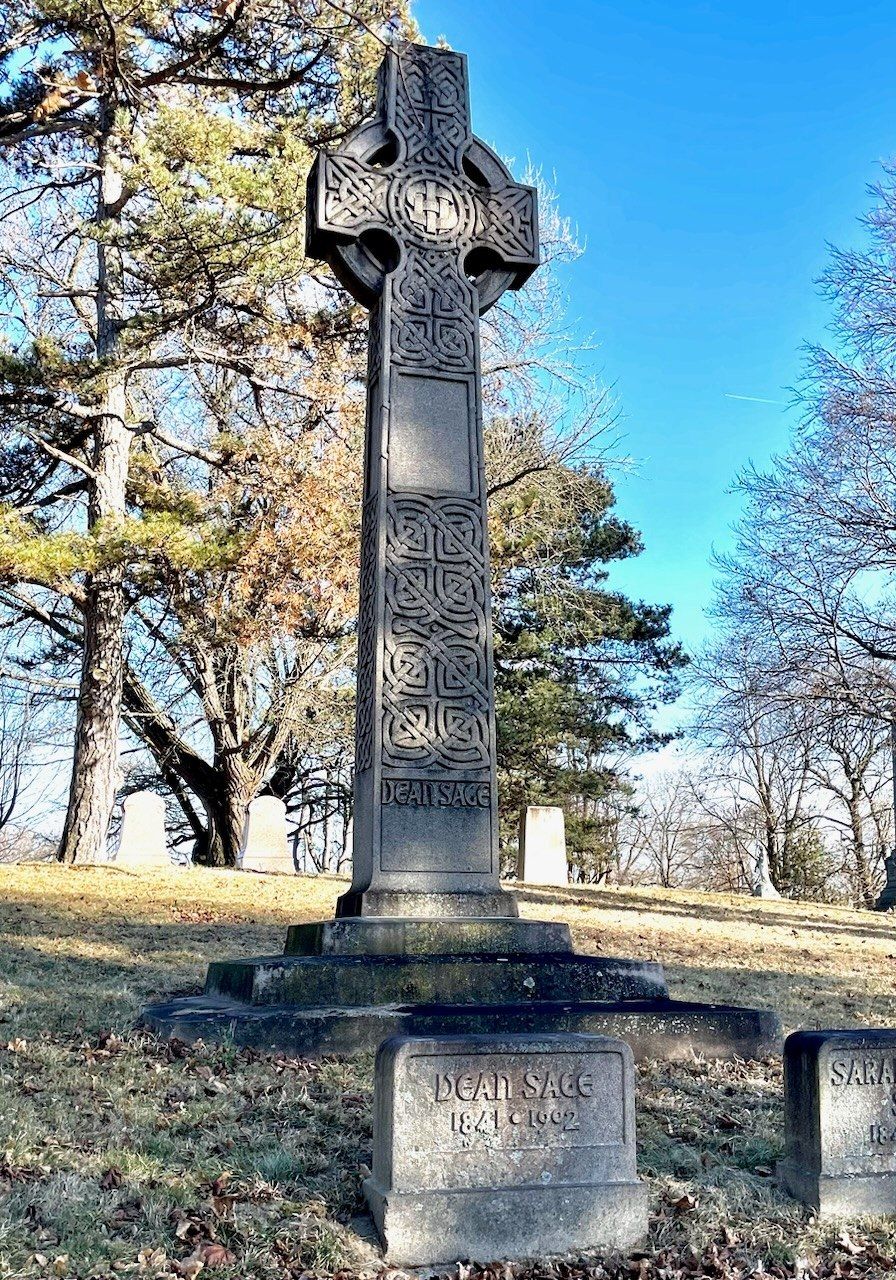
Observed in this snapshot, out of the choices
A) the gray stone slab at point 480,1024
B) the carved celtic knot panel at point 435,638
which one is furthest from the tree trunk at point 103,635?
the gray stone slab at point 480,1024

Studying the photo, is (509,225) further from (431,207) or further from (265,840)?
(265,840)

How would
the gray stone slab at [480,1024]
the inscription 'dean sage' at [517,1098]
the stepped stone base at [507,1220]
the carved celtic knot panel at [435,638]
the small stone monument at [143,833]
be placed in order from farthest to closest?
1. the small stone monument at [143,833]
2. the carved celtic knot panel at [435,638]
3. the gray stone slab at [480,1024]
4. the inscription 'dean sage' at [517,1098]
5. the stepped stone base at [507,1220]

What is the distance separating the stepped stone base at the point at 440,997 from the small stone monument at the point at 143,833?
12.2 m

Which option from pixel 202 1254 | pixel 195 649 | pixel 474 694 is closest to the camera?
pixel 202 1254

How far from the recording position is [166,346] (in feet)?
61.8

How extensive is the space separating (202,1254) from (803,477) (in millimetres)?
15797

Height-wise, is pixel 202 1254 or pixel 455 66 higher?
pixel 455 66

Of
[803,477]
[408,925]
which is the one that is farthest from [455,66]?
[803,477]

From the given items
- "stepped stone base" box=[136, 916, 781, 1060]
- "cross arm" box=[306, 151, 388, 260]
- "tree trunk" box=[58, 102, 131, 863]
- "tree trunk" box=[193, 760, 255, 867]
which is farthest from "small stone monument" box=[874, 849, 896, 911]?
"cross arm" box=[306, 151, 388, 260]

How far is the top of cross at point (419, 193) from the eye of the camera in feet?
25.1

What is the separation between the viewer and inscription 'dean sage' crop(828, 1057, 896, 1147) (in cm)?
372

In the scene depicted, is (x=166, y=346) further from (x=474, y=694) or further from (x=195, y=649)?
(x=474, y=694)

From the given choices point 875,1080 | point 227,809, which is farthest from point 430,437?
point 227,809

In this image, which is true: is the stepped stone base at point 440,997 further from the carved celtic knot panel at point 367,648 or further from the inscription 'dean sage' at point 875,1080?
the inscription 'dean sage' at point 875,1080
